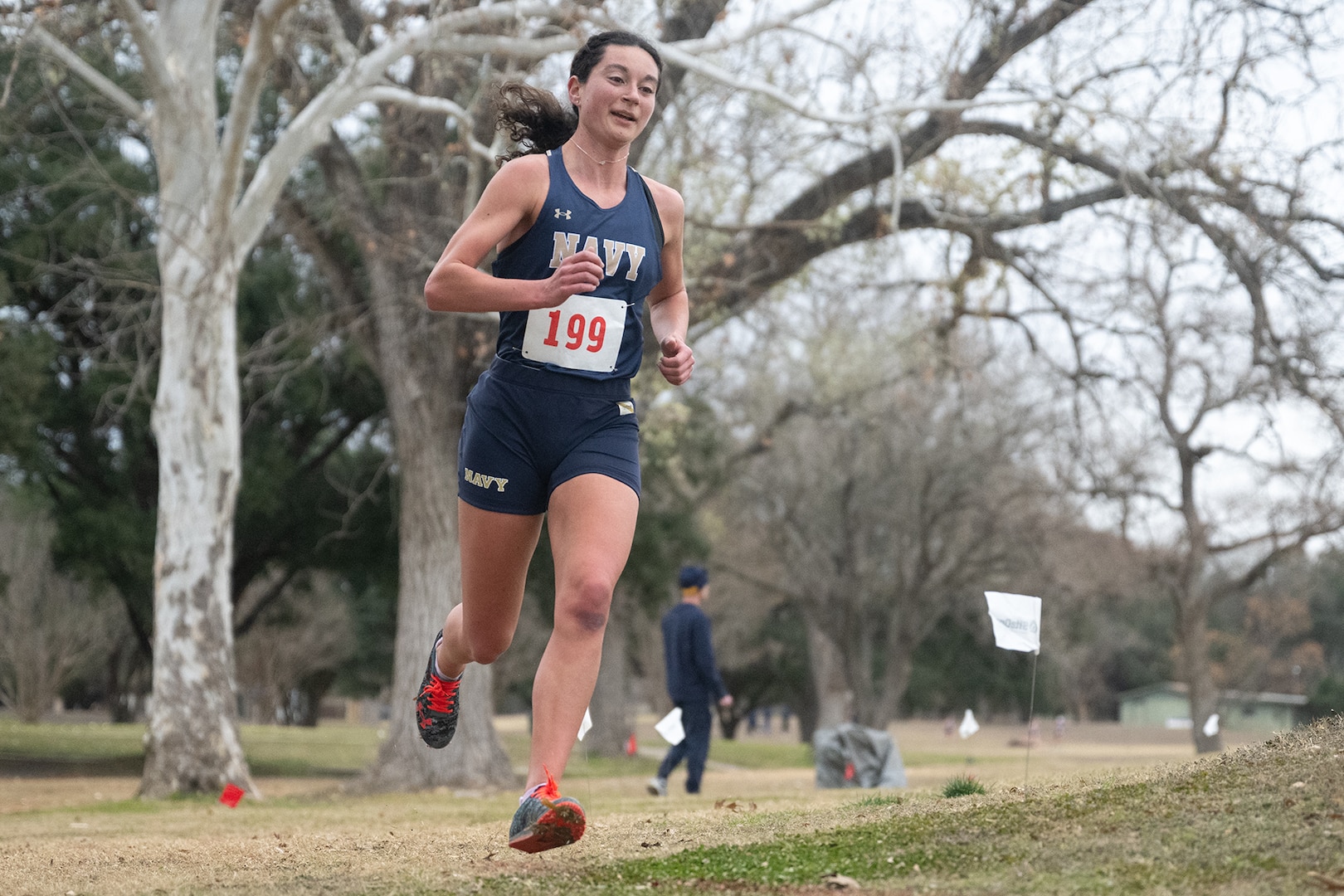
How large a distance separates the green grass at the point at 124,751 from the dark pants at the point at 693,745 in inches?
393

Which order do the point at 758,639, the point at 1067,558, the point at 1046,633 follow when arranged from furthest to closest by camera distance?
the point at 758,639 < the point at 1046,633 < the point at 1067,558

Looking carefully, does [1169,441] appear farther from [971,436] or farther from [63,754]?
→ [63,754]

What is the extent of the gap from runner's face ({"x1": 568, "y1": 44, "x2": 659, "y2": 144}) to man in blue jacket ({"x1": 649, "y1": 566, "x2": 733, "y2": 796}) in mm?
7462

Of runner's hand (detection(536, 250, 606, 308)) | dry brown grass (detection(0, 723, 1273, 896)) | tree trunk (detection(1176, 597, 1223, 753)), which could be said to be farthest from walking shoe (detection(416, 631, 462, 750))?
tree trunk (detection(1176, 597, 1223, 753))

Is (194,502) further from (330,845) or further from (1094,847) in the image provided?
(1094,847)

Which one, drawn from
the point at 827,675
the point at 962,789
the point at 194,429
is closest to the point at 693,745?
the point at 194,429

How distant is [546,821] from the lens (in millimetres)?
3523

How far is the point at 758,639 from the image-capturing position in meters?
43.0

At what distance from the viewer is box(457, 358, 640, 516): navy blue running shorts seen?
399 cm

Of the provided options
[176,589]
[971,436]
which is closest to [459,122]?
[176,589]

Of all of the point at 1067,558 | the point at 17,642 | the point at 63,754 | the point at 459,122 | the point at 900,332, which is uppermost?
the point at 900,332

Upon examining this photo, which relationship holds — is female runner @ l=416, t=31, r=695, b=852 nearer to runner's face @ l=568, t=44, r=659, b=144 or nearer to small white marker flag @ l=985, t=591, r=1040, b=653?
runner's face @ l=568, t=44, r=659, b=144

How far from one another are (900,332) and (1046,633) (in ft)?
35.5

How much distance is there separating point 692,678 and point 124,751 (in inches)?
719
